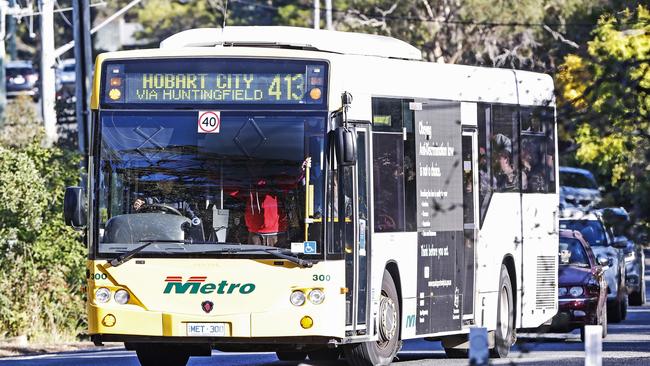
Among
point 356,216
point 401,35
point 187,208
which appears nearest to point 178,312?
point 187,208

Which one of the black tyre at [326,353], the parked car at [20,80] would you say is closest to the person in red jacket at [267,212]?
the black tyre at [326,353]

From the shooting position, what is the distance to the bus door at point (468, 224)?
57.5ft

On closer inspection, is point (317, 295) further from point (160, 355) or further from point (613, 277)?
point (613, 277)

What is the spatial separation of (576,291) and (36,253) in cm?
779

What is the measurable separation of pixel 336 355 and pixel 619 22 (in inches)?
319

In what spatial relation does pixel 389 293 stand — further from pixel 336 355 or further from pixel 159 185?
pixel 159 185

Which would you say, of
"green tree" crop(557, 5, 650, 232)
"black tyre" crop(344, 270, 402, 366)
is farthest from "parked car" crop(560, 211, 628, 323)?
"green tree" crop(557, 5, 650, 232)

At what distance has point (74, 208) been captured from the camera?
14.6 m

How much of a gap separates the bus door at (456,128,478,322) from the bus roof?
1645 mm

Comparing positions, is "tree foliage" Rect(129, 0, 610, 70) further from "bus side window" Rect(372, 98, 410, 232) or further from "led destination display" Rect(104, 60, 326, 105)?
"led destination display" Rect(104, 60, 326, 105)

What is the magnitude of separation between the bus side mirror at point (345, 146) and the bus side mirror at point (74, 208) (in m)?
2.31

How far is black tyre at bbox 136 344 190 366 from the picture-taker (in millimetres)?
16203

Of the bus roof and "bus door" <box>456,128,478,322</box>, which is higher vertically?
the bus roof

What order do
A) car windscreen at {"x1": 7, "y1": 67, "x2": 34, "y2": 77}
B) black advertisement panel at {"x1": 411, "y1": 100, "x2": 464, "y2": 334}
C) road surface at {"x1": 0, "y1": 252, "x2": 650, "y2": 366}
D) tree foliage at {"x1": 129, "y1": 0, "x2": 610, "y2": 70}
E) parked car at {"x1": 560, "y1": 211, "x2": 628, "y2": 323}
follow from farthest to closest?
car windscreen at {"x1": 7, "y1": 67, "x2": 34, "y2": 77}
tree foliage at {"x1": 129, "y1": 0, "x2": 610, "y2": 70}
parked car at {"x1": 560, "y1": 211, "x2": 628, "y2": 323}
road surface at {"x1": 0, "y1": 252, "x2": 650, "y2": 366}
black advertisement panel at {"x1": 411, "y1": 100, "x2": 464, "y2": 334}
